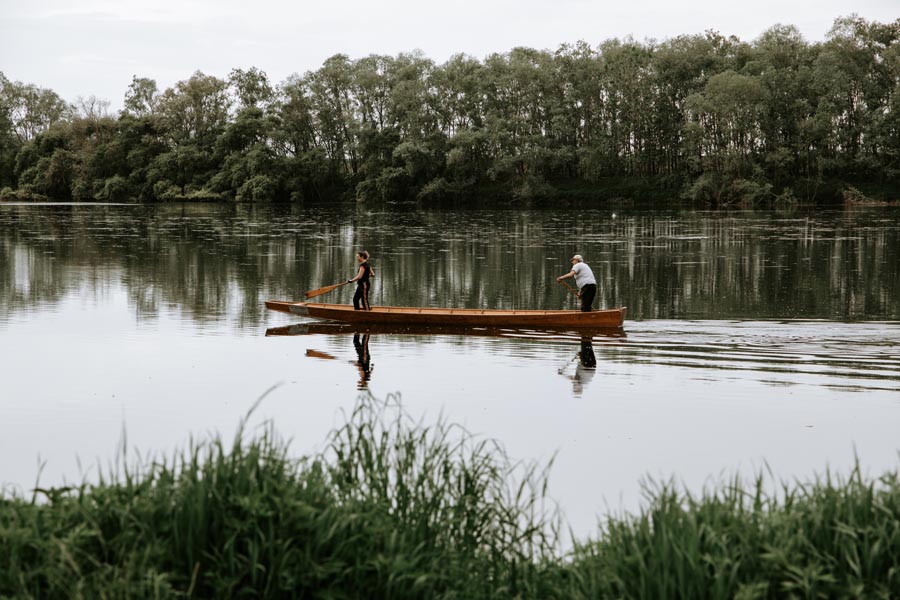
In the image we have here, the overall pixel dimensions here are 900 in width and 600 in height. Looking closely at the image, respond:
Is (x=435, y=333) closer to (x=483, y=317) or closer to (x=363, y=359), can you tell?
(x=483, y=317)

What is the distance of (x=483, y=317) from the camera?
72.7 feet

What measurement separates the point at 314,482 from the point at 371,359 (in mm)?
12589

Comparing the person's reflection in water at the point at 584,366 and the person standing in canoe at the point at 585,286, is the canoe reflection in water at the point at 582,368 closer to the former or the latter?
the person's reflection in water at the point at 584,366

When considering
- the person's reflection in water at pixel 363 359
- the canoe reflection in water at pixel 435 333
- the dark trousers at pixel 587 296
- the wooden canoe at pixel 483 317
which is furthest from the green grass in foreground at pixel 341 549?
the dark trousers at pixel 587 296

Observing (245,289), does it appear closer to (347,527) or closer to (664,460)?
(664,460)

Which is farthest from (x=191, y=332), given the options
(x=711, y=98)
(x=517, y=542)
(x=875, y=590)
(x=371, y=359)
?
(x=711, y=98)

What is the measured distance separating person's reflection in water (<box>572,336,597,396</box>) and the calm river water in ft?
0.40

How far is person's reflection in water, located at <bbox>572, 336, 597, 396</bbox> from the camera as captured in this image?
1645 cm

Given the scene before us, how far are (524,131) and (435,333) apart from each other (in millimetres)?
76571

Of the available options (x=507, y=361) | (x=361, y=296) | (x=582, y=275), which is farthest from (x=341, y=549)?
(x=361, y=296)

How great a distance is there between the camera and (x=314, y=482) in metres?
6.52

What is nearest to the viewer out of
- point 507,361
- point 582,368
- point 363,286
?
point 582,368

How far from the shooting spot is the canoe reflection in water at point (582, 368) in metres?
16.5

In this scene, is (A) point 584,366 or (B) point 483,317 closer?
(A) point 584,366
